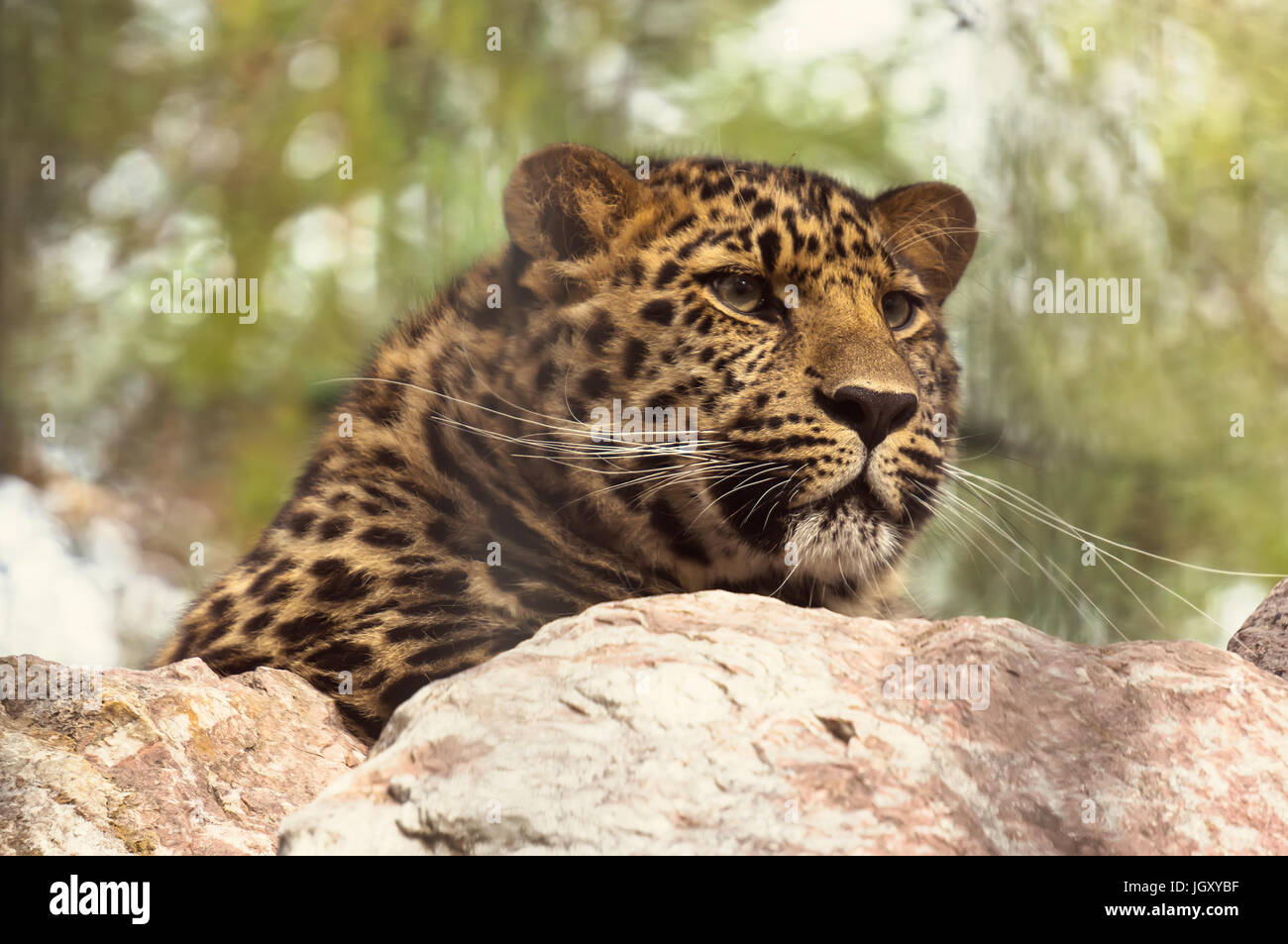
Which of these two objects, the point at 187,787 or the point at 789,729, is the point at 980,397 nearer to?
the point at 789,729

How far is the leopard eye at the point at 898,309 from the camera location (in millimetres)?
6098

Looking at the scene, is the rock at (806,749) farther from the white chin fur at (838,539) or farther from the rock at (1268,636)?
the rock at (1268,636)

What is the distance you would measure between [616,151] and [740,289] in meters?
1.56

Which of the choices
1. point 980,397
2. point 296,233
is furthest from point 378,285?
point 980,397

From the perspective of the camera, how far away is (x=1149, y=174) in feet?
28.6

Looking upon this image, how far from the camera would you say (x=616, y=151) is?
6867 millimetres

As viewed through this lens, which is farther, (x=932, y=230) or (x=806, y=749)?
(x=932, y=230)

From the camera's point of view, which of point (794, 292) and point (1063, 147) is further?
point (1063, 147)

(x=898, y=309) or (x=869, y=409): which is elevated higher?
(x=898, y=309)

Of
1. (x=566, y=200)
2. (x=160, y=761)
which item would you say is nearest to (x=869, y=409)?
(x=566, y=200)

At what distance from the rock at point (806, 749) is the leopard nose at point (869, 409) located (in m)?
1.20

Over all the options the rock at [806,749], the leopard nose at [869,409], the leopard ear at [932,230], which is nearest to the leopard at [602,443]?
the leopard nose at [869,409]

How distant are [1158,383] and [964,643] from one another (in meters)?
5.65

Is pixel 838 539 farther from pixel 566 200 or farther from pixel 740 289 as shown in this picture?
pixel 566 200
